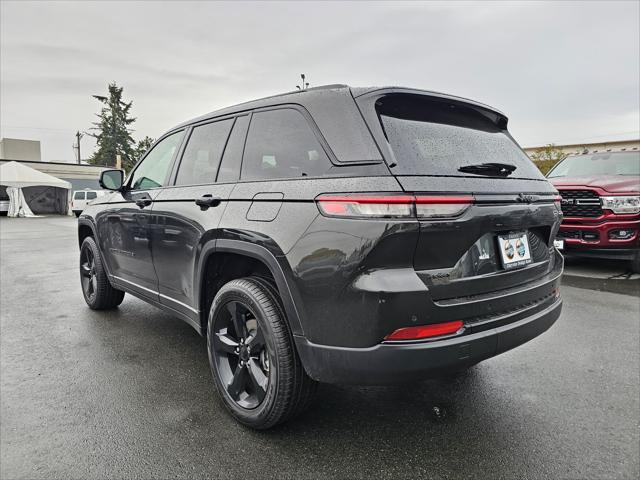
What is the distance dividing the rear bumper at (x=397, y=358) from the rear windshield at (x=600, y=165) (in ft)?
21.4

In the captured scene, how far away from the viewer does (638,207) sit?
596 cm

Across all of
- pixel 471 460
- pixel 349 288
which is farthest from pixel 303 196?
pixel 471 460

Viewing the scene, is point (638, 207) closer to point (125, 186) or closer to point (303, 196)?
point (303, 196)

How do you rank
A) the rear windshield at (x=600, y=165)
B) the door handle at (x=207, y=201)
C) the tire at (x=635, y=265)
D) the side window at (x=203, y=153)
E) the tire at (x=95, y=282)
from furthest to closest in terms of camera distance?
1. the rear windshield at (x=600, y=165)
2. the tire at (x=635, y=265)
3. the tire at (x=95, y=282)
4. the side window at (x=203, y=153)
5. the door handle at (x=207, y=201)

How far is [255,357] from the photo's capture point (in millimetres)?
2398

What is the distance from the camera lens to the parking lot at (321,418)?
6.80 feet

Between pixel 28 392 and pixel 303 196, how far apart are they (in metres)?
2.36

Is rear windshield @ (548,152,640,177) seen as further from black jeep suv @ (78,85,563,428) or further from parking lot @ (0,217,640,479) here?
black jeep suv @ (78,85,563,428)

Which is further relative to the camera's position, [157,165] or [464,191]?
[157,165]

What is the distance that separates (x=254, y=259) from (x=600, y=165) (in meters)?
7.46

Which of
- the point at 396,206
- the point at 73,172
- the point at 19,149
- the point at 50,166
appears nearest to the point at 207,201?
the point at 396,206

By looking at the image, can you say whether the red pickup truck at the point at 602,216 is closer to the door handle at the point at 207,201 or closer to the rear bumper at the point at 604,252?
the rear bumper at the point at 604,252

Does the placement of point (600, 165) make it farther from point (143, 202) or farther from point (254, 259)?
point (143, 202)

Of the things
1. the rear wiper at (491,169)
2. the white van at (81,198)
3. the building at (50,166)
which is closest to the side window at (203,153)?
the rear wiper at (491,169)
